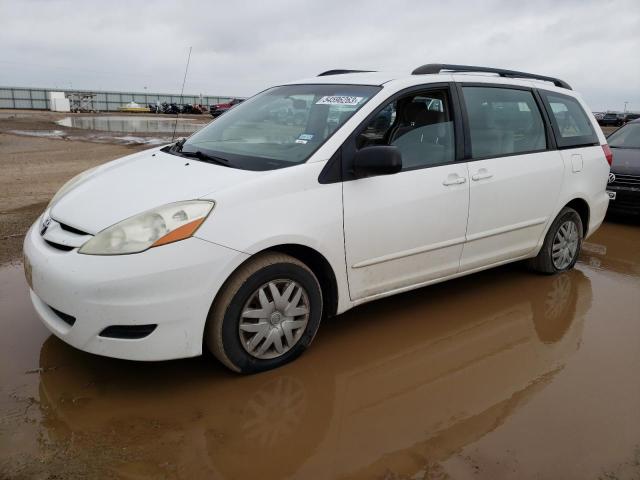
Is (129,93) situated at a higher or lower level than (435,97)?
higher

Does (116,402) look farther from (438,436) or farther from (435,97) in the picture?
(435,97)

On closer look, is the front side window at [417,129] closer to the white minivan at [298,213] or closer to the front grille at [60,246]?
the white minivan at [298,213]

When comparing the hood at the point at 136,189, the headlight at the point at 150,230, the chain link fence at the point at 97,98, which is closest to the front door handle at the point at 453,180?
the hood at the point at 136,189

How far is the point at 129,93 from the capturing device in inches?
2341

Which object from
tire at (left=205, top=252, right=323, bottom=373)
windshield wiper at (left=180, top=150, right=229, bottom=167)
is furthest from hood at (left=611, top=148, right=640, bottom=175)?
windshield wiper at (left=180, top=150, right=229, bottom=167)

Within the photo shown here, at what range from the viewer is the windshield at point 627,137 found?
8171mm

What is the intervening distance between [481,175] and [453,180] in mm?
301

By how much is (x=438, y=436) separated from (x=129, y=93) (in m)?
63.1

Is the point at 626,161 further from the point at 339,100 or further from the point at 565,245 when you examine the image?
the point at 339,100

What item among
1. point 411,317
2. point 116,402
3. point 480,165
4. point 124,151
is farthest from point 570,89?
point 124,151

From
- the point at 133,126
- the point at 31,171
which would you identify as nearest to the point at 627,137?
the point at 31,171

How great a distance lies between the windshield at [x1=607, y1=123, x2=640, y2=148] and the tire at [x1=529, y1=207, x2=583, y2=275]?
4028mm

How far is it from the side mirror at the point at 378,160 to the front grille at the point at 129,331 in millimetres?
1487

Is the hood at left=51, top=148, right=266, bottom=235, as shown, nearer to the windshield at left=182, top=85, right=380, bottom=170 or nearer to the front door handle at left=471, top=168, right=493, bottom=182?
the windshield at left=182, top=85, right=380, bottom=170
